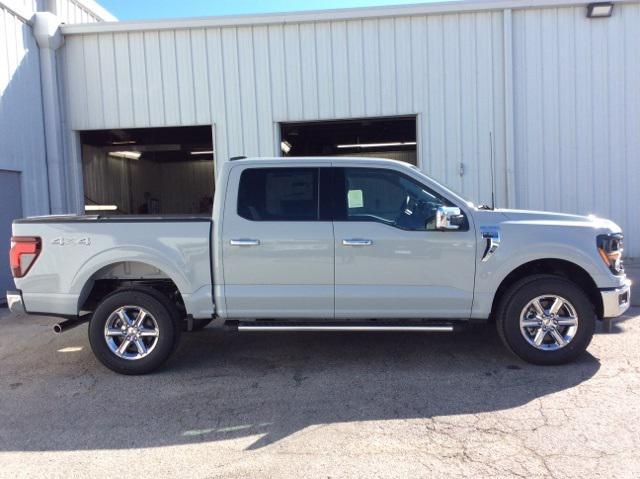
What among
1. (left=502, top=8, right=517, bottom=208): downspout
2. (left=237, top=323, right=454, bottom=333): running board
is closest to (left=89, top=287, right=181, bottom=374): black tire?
(left=237, top=323, right=454, bottom=333): running board

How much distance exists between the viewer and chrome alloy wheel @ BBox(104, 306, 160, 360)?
17.1 ft

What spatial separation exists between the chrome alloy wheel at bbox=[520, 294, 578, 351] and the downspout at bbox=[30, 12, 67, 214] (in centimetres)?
896

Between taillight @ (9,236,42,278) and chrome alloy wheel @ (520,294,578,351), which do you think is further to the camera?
taillight @ (9,236,42,278)

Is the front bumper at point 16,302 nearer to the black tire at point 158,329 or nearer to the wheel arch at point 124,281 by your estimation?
the wheel arch at point 124,281

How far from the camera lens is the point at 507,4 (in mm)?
9867

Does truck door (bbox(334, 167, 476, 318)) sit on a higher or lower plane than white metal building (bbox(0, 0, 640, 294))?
lower

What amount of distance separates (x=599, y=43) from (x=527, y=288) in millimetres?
7265

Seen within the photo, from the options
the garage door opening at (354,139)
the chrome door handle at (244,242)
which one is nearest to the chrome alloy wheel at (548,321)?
the chrome door handle at (244,242)

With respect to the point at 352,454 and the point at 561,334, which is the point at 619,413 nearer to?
the point at 561,334

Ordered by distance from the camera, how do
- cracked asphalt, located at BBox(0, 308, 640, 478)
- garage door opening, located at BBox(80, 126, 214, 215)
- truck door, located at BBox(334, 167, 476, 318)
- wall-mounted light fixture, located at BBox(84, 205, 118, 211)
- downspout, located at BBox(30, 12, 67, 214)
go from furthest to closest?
wall-mounted light fixture, located at BBox(84, 205, 118, 211) → garage door opening, located at BBox(80, 126, 214, 215) → downspout, located at BBox(30, 12, 67, 214) → truck door, located at BBox(334, 167, 476, 318) → cracked asphalt, located at BBox(0, 308, 640, 478)

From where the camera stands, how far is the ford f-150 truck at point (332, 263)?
198 inches

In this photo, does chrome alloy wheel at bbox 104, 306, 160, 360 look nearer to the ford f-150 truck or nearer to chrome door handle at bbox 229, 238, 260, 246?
the ford f-150 truck

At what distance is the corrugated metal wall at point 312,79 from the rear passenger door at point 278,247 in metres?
5.41

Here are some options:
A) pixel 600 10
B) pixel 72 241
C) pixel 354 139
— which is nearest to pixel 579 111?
pixel 600 10
